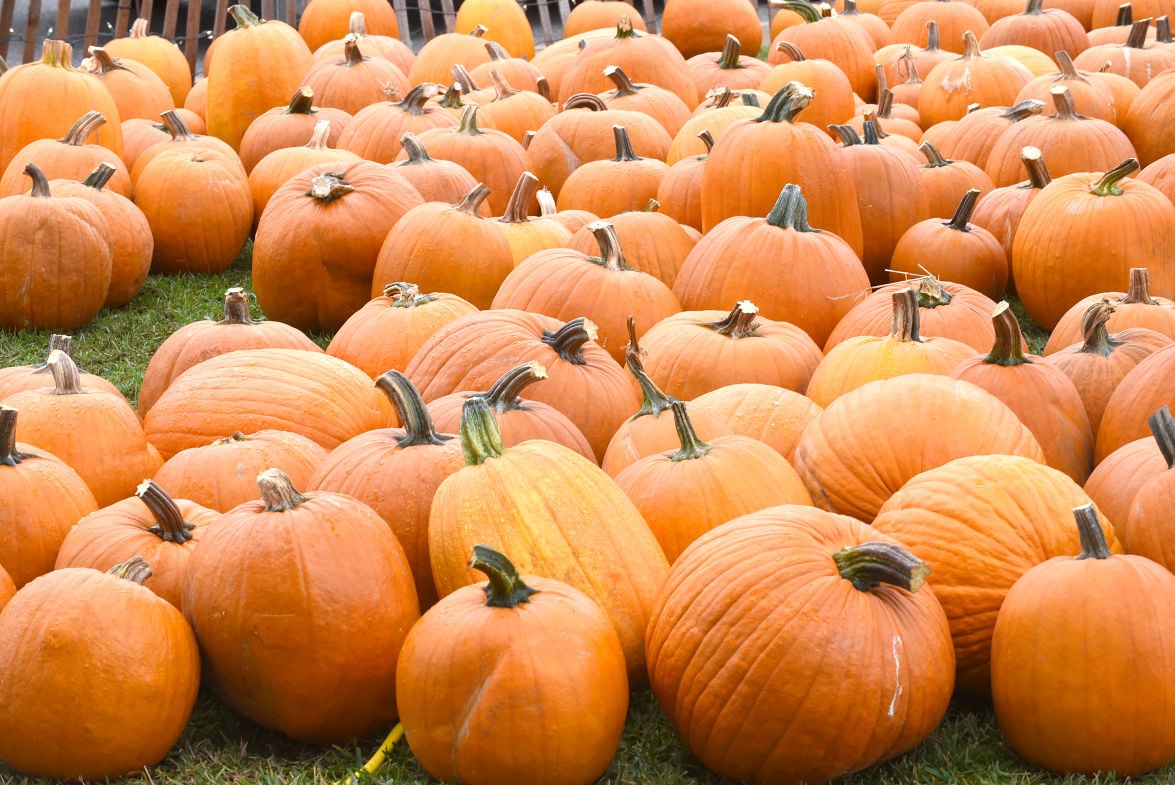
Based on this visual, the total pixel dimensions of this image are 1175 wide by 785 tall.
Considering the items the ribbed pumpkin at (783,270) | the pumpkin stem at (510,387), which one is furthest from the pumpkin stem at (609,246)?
the pumpkin stem at (510,387)

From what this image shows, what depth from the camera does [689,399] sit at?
12.7 feet

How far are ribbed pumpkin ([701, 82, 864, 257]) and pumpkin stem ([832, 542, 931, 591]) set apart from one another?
254 cm

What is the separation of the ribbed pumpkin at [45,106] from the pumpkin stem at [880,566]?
195 inches

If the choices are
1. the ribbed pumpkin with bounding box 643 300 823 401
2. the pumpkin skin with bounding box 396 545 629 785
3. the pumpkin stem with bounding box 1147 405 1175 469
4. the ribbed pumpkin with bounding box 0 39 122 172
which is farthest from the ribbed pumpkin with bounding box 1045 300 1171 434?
Result: the ribbed pumpkin with bounding box 0 39 122 172

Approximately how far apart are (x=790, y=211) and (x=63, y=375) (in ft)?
7.80

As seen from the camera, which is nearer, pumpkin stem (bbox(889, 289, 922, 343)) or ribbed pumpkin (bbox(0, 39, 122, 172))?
pumpkin stem (bbox(889, 289, 922, 343))

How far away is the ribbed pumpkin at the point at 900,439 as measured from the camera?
3141 millimetres

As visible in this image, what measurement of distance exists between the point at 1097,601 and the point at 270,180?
4566 millimetres

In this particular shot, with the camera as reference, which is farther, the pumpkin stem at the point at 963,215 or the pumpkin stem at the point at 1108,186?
the pumpkin stem at the point at 963,215

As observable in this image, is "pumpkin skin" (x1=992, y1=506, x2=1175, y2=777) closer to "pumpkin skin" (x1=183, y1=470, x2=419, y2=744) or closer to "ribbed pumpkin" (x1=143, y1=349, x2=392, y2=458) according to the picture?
"pumpkin skin" (x1=183, y1=470, x2=419, y2=744)

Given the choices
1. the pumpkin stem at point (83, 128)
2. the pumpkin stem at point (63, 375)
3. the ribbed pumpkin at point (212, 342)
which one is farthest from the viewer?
the pumpkin stem at point (83, 128)

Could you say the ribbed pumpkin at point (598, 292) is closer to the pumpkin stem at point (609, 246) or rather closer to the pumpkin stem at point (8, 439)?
the pumpkin stem at point (609, 246)

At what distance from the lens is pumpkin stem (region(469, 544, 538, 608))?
2.43m

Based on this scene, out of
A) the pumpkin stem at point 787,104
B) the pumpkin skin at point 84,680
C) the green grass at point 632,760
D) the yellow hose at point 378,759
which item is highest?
the pumpkin stem at point 787,104
